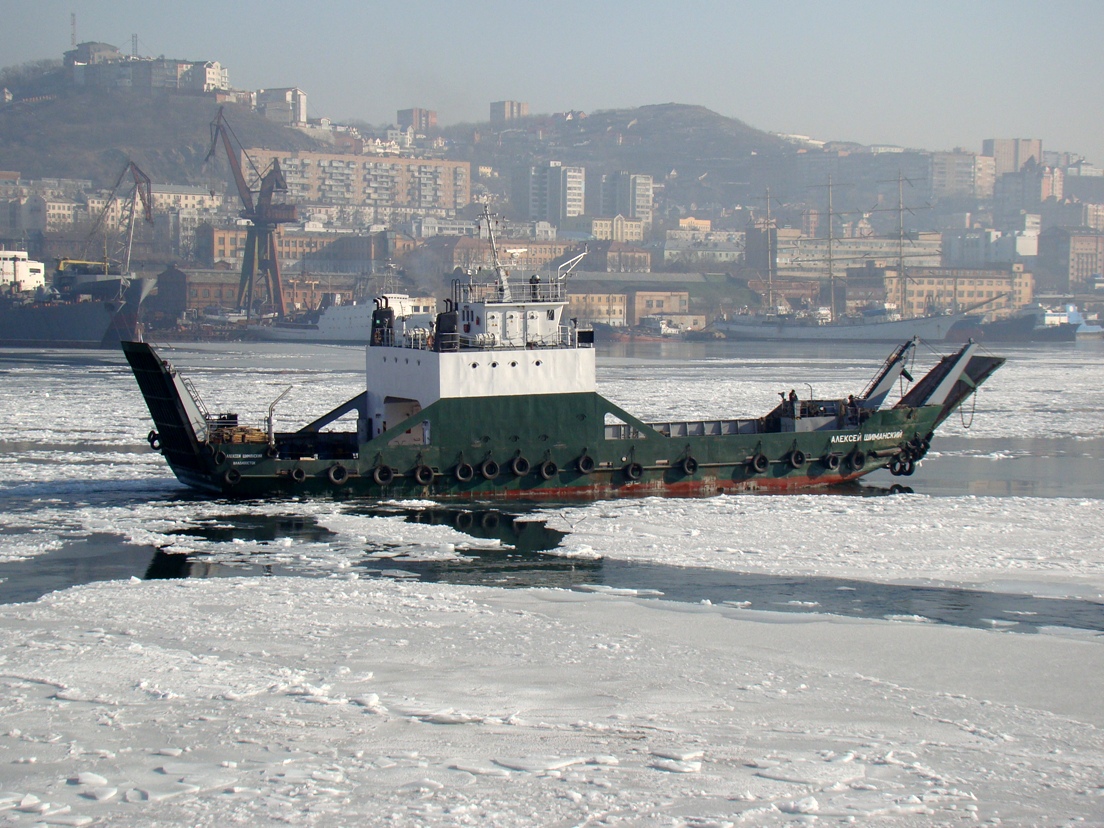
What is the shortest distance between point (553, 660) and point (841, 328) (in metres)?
120

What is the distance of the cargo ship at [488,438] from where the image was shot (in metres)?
21.8

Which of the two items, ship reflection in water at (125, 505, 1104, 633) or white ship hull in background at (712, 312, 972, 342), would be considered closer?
ship reflection in water at (125, 505, 1104, 633)

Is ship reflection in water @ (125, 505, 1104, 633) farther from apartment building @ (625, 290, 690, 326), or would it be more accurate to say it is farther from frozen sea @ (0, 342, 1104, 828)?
apartment building @ (625, 290, 690, 326)

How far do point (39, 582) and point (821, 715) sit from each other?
975cm

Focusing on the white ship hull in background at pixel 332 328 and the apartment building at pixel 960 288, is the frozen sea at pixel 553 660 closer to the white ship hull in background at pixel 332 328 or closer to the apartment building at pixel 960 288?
the white ship hull in background at pixel 332 328

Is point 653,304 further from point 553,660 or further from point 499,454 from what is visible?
point 553,660

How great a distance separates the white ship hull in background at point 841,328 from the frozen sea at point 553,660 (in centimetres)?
10225

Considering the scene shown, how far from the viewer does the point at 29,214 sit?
191m

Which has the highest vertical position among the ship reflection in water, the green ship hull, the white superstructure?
the white superstructure

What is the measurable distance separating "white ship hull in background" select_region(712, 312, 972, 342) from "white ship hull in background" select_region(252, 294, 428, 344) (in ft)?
142

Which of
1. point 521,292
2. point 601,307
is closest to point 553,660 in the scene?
point 521,292

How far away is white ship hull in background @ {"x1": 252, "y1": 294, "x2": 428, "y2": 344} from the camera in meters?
107

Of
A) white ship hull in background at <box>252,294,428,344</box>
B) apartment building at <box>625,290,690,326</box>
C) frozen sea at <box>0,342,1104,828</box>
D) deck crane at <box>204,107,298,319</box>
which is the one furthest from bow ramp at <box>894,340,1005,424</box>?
apartment building at <box>625,290,690,326</box>

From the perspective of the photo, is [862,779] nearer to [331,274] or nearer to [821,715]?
[821,715]
